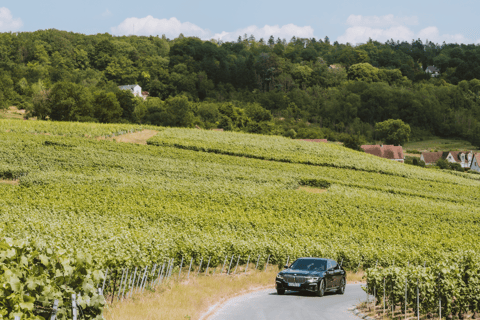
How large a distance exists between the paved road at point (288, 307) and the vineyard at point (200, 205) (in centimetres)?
379

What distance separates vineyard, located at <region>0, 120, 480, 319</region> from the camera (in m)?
17.1

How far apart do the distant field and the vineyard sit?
53323 millimetres

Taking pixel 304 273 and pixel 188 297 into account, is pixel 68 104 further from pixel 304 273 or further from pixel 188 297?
pixel 188 297

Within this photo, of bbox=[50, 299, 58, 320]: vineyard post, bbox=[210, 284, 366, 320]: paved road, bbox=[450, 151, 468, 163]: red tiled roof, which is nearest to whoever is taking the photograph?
bbox=[50, 299, 58, 320]: vineyard post

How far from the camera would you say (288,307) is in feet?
47.4

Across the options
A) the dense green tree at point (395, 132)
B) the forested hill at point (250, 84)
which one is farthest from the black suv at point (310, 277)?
the dense green tree at point (395, 132)

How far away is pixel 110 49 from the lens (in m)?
154

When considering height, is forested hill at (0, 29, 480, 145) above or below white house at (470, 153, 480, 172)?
above

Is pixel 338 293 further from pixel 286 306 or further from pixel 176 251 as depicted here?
pixel 176 251

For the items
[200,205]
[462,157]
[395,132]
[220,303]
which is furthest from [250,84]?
[220,303]

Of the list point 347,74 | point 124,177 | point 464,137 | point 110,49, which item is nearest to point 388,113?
point 464,137

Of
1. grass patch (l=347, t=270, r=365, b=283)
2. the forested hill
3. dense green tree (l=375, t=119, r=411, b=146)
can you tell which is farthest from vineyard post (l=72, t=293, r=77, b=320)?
dense green tree (l=375, t=119, r=411, b=146)

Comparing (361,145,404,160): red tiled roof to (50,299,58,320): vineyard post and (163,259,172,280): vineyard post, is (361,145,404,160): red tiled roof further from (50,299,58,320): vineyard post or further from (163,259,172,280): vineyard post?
(50,299,58,320): vineyard post

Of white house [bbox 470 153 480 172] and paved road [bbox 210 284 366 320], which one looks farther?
white house [bbox 470 153 480 172]
